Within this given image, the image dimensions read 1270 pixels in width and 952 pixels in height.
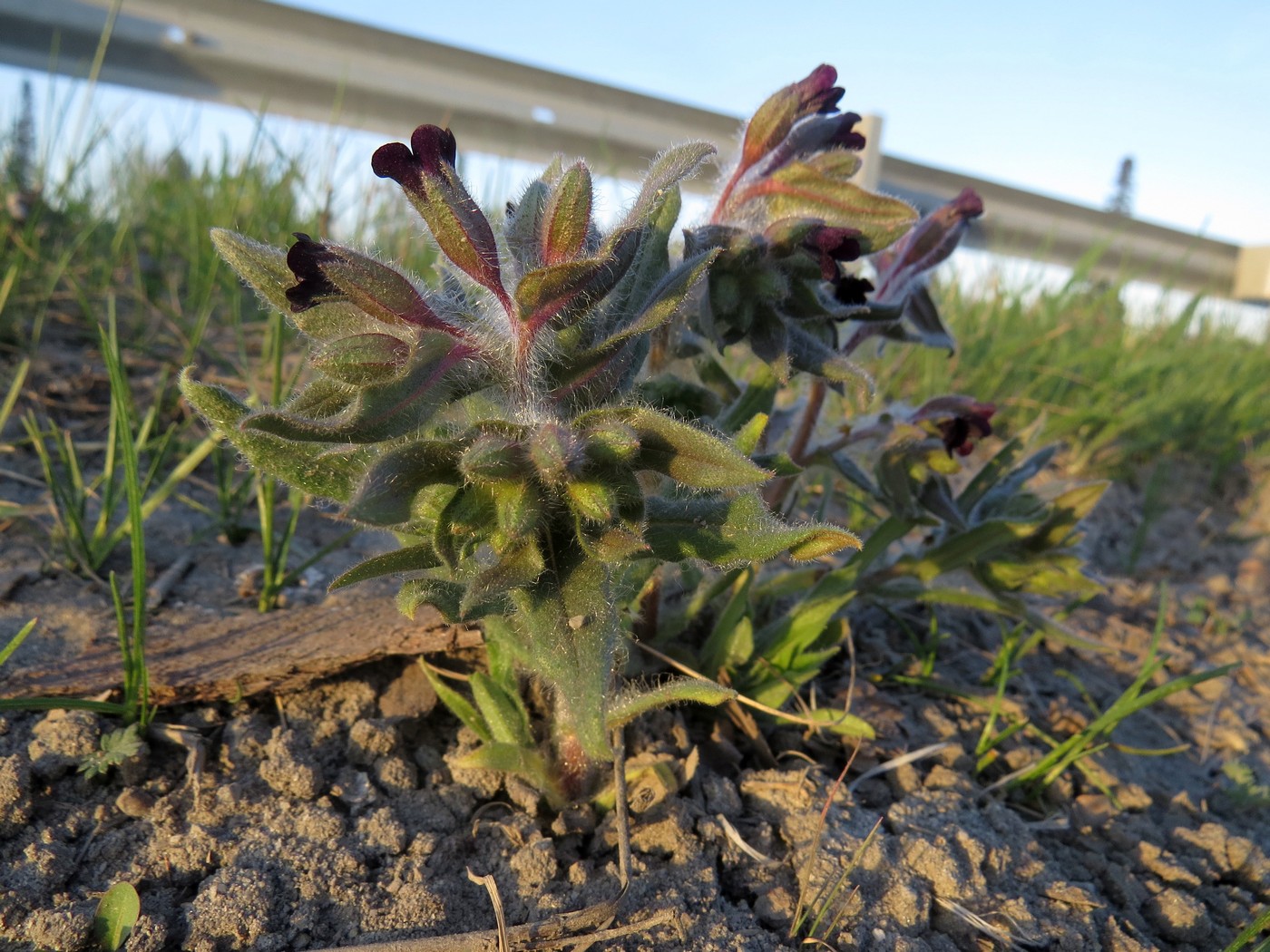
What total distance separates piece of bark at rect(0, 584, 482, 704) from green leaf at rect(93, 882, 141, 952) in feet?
1.59

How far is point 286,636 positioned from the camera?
7.13 ft

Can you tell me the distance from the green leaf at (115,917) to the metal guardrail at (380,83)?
5.16 m

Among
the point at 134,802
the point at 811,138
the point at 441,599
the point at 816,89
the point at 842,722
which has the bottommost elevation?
the point at 134,802

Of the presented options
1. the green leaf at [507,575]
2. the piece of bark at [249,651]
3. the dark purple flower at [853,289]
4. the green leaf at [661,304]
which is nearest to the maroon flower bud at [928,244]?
the dark purple flower at [853,289]

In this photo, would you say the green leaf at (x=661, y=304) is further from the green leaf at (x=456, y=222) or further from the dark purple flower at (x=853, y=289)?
the dark purple flower at (x=853, y=289)

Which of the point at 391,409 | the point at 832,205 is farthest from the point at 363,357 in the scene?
the point at 832,205

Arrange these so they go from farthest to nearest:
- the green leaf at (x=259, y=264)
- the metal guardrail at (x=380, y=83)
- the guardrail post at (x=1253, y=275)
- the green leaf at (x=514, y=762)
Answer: the guardrail post at (x=1253, y=275) → the metal guardrail at (x=380, y=83) → the green leaf at (x=514, y=762) → the green leaf at (x=259, y=264)

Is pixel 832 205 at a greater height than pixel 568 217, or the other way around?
pixel 832 205

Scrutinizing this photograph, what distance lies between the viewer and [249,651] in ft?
6.91

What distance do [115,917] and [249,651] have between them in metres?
0.66

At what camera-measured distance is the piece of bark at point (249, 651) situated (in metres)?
1.98

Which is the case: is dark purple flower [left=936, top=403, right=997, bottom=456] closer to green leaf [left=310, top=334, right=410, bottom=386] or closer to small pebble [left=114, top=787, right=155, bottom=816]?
green leaf [left=310, top=334, right=410, bottom=386]

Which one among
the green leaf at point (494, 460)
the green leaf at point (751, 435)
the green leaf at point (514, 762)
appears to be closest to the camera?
the green leaf at point (494, 460)

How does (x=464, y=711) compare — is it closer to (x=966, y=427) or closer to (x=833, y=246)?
(x=833, y=246)
